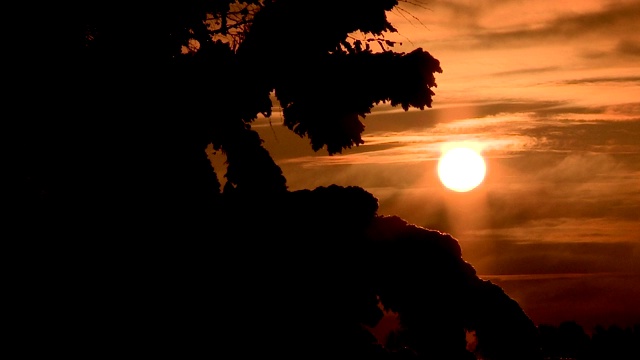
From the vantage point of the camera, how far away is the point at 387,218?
588 centimetres

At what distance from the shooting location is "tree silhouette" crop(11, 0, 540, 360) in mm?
5340

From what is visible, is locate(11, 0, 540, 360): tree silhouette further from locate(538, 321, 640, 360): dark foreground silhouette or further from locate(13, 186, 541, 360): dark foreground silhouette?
locate(538, 321, 640, 360): dark foreground silhouette

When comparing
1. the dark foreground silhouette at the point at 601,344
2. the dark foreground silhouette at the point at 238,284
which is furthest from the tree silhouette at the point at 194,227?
the dark foreground silhouette at the point at 601,344

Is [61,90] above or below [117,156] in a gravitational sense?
above

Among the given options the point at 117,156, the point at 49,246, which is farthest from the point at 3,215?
the point at 117,156

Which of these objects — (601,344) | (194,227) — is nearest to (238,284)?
(194,227)

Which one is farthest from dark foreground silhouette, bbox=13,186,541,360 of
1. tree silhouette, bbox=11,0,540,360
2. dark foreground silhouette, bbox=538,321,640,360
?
dark foreground silhouette, bbox=538,321,640,360

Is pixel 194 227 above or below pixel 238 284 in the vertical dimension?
above

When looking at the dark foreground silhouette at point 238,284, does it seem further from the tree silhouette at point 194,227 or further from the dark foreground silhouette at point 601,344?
the dark foreground silhouette at point 601,344

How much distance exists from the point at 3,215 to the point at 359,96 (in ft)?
9.45

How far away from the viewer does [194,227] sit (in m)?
5.46

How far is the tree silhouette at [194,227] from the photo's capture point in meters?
5.34

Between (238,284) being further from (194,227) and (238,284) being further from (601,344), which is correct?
(601,344)

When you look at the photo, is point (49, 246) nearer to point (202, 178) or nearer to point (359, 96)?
point (202, 178)
